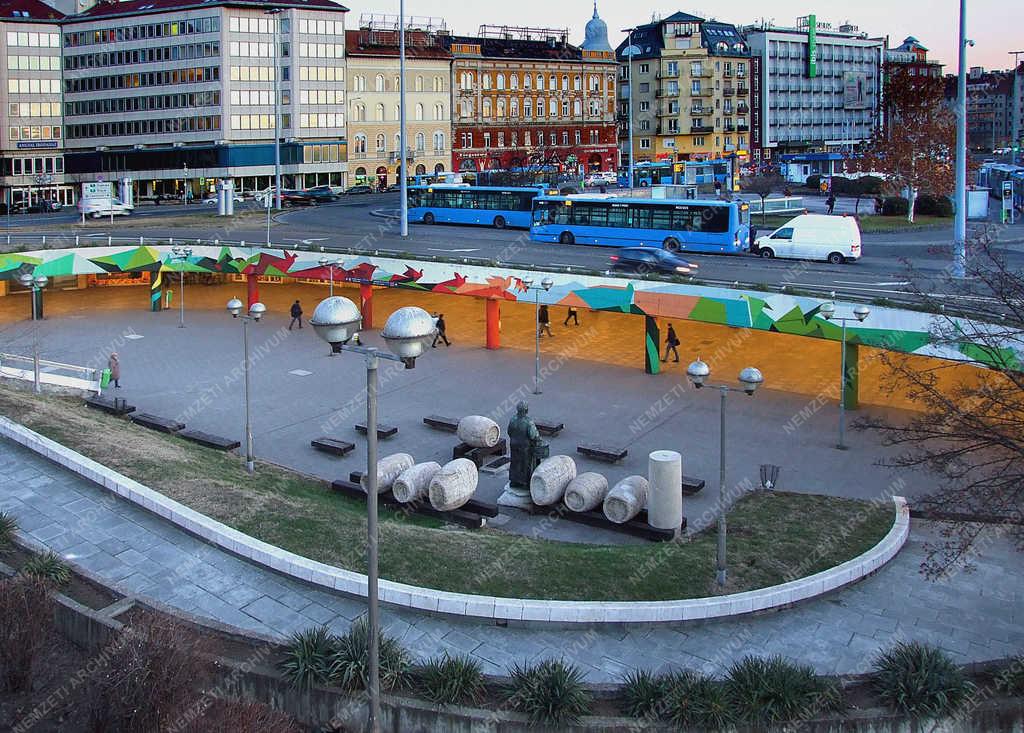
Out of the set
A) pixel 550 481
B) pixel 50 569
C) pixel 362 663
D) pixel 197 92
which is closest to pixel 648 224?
pixel 550 481

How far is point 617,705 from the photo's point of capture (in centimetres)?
1170

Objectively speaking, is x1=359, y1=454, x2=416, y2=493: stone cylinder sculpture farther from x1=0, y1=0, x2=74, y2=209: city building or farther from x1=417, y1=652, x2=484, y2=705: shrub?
x1=0, y1=0, x2=74, y2=209: city building

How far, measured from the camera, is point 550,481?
2052 cm

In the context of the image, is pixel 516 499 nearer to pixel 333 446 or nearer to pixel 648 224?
pixel 333 446

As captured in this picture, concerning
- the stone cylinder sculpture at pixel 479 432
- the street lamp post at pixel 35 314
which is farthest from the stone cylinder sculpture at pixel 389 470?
the street lamp post at pixel 35 314

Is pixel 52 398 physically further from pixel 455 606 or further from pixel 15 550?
pixel 455 606

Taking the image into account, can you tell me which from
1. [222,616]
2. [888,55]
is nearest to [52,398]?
[222,616]

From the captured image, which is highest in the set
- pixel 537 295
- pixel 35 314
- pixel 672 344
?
pixel 537 295

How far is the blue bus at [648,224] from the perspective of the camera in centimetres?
4697

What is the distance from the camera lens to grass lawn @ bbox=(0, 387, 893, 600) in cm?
1547

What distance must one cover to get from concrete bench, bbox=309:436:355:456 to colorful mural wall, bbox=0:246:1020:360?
1191 centimetres

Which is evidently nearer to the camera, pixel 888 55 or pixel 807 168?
pixel 807 168

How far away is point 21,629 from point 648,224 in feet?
131

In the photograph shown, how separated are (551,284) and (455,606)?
21.7 meters
